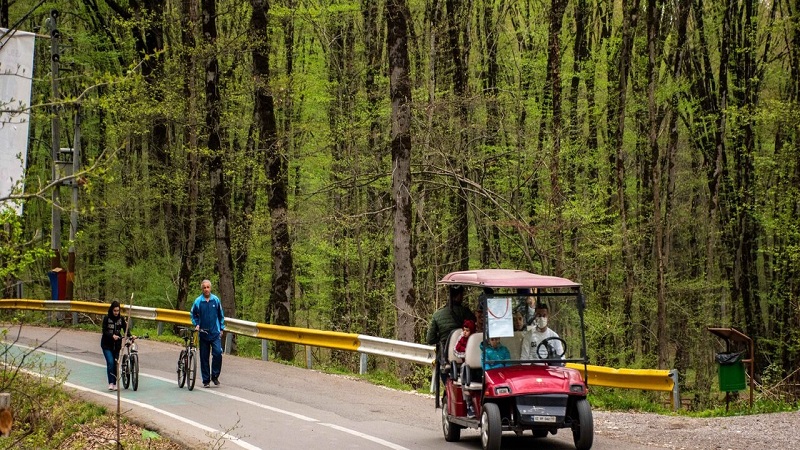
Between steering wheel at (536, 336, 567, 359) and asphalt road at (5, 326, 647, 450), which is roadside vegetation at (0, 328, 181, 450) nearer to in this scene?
asphalt road at (5, 326, 647, 450)

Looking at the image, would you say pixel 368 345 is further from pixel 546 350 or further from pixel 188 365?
pixel 546 350

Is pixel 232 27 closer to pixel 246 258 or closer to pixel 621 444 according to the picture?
pixel 246 258

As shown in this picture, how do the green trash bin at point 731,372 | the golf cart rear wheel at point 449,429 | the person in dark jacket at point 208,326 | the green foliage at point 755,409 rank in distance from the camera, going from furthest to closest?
the person in dark jacket at point 208,326
the green trash bin at point 731,372
the green foliage at point 755,409
the golf cart rear wheel at point 449,429

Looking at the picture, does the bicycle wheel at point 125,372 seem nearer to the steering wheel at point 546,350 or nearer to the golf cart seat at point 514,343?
the golf cart seat at point 514,343

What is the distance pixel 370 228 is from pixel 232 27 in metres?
11.7

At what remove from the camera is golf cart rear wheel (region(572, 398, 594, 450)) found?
→ 10992 mm

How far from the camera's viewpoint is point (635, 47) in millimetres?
32938

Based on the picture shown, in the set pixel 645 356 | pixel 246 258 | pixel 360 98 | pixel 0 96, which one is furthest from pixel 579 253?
pixel 0 96

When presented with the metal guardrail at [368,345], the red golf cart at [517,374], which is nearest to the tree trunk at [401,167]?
the metal guardrail at [368,345]

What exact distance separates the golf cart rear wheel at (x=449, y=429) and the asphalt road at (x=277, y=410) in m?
0.11

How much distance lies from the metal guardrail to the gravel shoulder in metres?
0.56

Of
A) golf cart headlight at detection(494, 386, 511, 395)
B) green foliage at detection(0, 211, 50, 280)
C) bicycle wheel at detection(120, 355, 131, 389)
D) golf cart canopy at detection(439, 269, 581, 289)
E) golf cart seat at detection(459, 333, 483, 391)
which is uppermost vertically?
green foliage at detection(0, 211, 50, 280)

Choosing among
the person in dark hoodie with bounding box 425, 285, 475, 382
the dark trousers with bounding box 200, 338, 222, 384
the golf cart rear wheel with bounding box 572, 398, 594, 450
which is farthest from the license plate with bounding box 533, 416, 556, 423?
the dark trousers with bounding box 200, 338, 222, 384

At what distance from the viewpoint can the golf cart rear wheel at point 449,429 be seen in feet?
40.4
